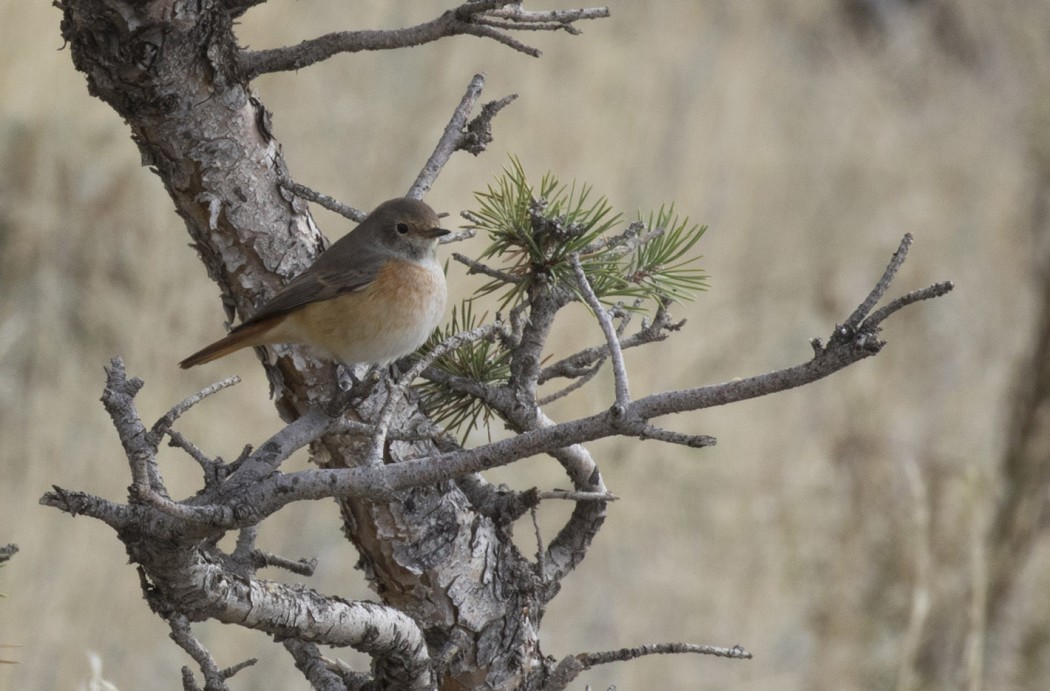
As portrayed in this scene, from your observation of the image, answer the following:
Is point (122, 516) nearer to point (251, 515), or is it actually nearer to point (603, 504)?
point (251, 515)

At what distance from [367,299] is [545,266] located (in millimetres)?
566

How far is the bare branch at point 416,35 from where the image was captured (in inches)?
67.7

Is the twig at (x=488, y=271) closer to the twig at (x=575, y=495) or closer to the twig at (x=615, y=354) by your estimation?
the twig at (x=615, y=354)

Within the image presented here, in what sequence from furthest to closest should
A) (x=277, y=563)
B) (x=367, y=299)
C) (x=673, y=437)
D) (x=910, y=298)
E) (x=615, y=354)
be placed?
(x=367, y=299), (x=277, y=563), (x=615, y=354), (x=673, y=437), (x=910, y=298)


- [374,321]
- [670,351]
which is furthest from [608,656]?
[670,351]

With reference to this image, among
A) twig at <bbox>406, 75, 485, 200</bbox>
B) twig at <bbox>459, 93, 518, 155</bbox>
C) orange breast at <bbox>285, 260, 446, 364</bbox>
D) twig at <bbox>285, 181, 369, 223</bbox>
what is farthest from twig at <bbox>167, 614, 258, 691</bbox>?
twig at <bbox>459, 93, 518, 155</bbox>

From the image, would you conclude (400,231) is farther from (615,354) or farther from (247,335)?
(615,354)

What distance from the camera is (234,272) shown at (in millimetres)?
1829

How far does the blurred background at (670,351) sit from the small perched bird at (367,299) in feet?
4.35

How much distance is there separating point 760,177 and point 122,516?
22.2ft

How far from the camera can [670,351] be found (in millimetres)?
5523

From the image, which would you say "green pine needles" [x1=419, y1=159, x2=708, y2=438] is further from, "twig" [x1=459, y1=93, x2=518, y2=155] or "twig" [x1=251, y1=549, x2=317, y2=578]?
"twig" [x1=251, y1=549, x2=317, y2=578]

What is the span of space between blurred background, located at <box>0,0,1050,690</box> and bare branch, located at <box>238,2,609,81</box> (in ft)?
5.79

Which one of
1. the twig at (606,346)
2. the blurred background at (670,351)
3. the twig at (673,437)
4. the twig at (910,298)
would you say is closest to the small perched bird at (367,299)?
the twig at (606,346)
